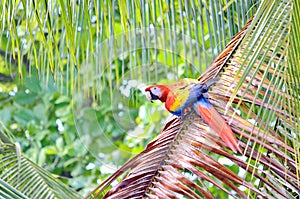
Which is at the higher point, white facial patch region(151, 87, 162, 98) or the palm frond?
the palm frond

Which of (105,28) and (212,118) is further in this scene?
(105,28)

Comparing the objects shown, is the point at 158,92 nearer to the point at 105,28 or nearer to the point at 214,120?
the point at 214,120

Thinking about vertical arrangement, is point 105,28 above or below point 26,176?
above

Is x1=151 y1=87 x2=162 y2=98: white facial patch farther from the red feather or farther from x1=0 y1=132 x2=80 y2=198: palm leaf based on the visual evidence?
x1=0 y1=132 x2=80 y2=198: palm leaf

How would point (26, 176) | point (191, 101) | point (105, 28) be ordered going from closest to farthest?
point (191, 101) < point (105, 28) < point (26, 176)

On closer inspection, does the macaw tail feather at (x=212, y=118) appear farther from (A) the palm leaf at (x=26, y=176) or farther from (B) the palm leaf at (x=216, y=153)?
(A) the palm leaf at (x=26, y=176)

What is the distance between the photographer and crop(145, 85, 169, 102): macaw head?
1148 mm

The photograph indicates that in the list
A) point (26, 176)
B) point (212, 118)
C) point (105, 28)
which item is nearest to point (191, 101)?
point (212, 118)

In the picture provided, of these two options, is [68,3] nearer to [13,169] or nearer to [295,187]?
[295,187]

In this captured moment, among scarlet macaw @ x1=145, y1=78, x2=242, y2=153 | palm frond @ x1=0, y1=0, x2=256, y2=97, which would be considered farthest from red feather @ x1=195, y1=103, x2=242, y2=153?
palm frond @ x1=0, y1=0, x2=256, y2=97

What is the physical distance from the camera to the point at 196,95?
1.14 m

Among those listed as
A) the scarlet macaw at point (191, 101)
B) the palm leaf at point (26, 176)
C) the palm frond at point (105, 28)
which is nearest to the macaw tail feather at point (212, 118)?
the scarlet macaw at point (191, 101)

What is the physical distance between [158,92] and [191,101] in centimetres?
6

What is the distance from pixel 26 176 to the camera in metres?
1.91
